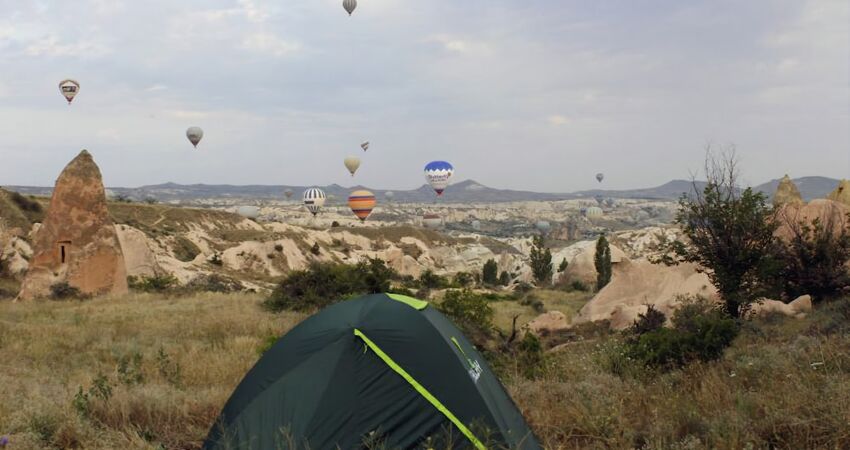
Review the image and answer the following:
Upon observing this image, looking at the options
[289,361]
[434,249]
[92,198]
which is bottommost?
[434,249]

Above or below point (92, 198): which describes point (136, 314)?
below

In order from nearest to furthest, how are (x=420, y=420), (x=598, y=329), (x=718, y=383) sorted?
1. (x=420, y=420)
2. (x=718, y=383)
3. (x=598, y=329)

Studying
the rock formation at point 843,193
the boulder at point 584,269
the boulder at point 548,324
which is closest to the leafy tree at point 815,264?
the boulder at point 548,324

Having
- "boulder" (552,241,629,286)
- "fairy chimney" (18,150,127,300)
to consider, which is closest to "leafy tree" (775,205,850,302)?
"fairy chimney" (18,150,127,300)

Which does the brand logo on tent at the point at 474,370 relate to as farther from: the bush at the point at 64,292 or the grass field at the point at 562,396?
the bush at the point at 64,292

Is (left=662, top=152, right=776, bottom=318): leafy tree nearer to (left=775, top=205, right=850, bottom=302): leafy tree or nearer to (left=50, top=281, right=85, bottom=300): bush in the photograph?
(left=775, top=205, right=850, bottom=302): leafy tree

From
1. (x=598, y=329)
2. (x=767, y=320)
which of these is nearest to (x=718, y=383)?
(x=767, y=320)

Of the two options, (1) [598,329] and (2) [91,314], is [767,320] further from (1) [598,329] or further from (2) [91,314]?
(2) [91,314]

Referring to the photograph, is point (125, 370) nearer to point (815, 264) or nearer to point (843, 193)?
point (815, 264)
